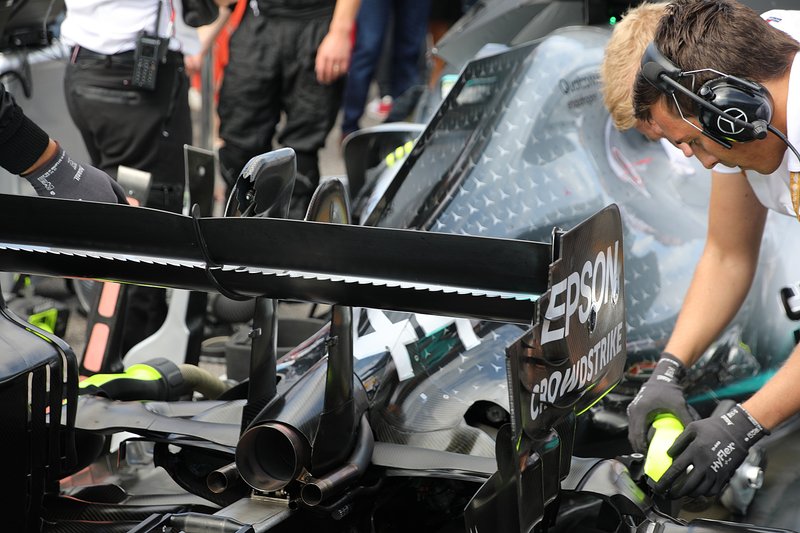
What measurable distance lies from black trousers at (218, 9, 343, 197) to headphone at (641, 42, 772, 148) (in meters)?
2.90

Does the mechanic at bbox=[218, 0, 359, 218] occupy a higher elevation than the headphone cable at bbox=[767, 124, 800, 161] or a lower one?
lower

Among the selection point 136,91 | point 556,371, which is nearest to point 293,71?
point 136,91

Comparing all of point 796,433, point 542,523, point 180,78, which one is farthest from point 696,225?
point 180,78

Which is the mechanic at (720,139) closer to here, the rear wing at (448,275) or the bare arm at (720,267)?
the bare arm at (720,267)

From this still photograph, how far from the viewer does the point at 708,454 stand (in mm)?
2133

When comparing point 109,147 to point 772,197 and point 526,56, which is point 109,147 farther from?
point 772,197

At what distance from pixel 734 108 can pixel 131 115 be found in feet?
8.48

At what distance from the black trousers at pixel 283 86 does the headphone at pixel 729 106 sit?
2.90 meters

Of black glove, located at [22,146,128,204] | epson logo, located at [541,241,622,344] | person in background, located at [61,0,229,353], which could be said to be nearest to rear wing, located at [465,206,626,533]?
epson logo, located at [541,241,622,344]

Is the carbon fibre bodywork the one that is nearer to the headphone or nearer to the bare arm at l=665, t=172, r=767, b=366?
the bare arm at l=665, t=172, r=767, b=366

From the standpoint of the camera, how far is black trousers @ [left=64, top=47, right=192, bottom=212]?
13.1ft

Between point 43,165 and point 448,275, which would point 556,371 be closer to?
point 448,275

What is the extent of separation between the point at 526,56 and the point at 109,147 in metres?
1.78

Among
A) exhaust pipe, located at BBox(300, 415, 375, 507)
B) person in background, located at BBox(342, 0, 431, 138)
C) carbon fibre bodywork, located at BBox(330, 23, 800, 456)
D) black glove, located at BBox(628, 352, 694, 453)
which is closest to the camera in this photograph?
exhaust pipe, located at BBox(300, 415, 375, 507)
